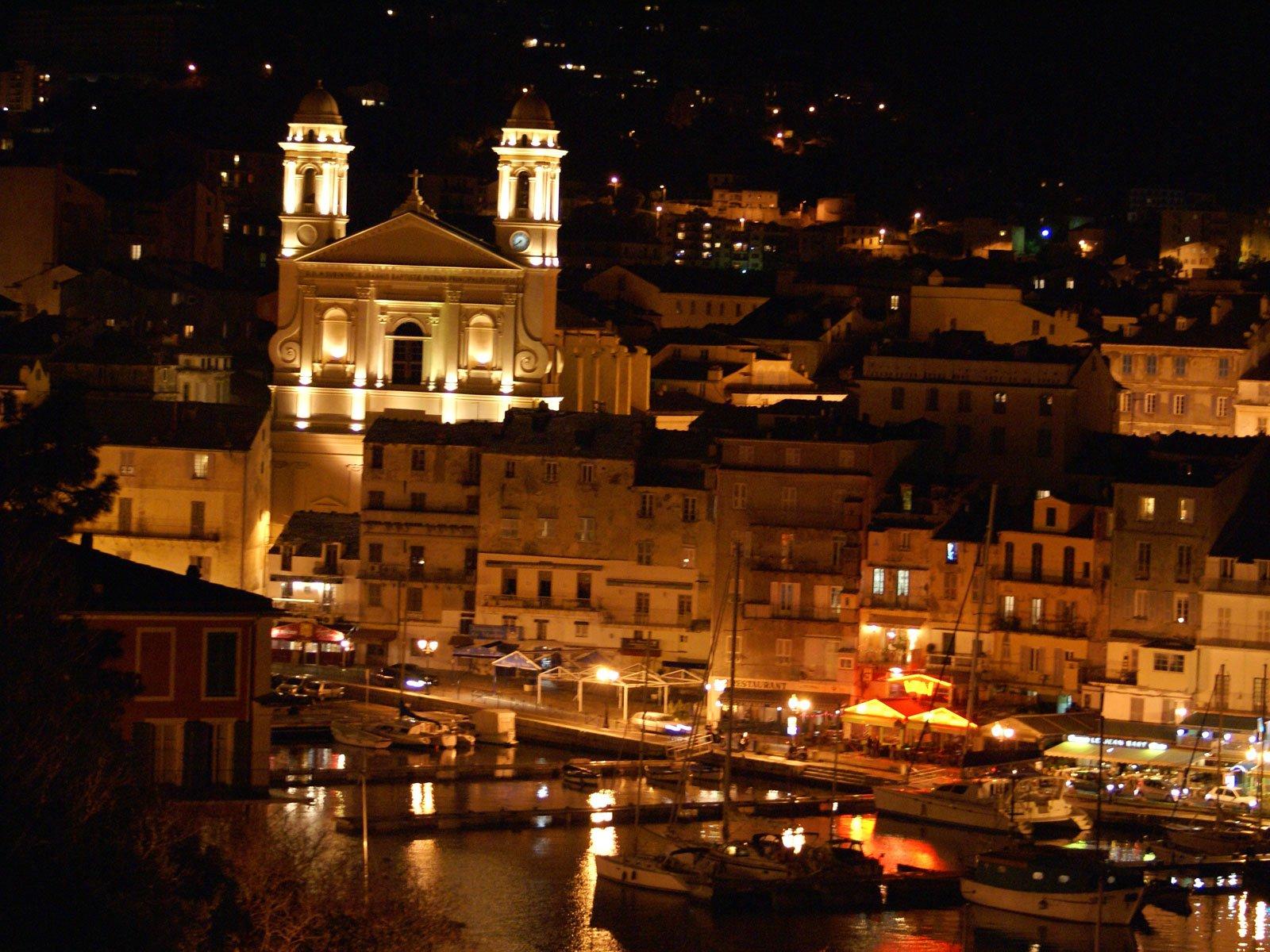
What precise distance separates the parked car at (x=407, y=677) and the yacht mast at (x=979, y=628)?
35.4 ft

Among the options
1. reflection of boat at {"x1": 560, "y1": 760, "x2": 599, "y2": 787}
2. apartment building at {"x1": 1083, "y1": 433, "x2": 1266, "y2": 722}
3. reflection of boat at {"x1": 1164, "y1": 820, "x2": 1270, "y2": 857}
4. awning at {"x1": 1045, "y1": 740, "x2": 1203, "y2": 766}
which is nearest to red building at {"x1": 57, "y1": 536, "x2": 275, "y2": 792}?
reflection of boat at {"x1": 560, "y1": 760, "x2": 599, "y2": 787}

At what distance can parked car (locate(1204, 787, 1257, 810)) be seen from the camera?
158ft

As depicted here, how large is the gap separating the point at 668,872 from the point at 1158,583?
12.7 metres

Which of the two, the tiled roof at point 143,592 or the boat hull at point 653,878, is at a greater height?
the tiled roof at point 143,592

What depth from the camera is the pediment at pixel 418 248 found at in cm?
6556

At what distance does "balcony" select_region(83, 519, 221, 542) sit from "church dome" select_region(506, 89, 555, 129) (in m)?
14.4

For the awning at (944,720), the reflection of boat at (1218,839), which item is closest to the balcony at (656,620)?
the awning at (944,720)

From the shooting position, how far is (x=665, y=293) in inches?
3477

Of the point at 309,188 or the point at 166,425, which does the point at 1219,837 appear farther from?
the point at 309,188

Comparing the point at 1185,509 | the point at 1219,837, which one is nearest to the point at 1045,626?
the point at 1185,509

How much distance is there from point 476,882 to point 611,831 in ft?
14.5

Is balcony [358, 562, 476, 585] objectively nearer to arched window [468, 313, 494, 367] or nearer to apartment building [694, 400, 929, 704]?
apartment building [694, 400, 929, 704]

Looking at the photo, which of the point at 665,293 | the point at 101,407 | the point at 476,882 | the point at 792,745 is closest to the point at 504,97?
the point at 665,293

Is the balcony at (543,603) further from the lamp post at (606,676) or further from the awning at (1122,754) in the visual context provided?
the awning at (1122,754)
